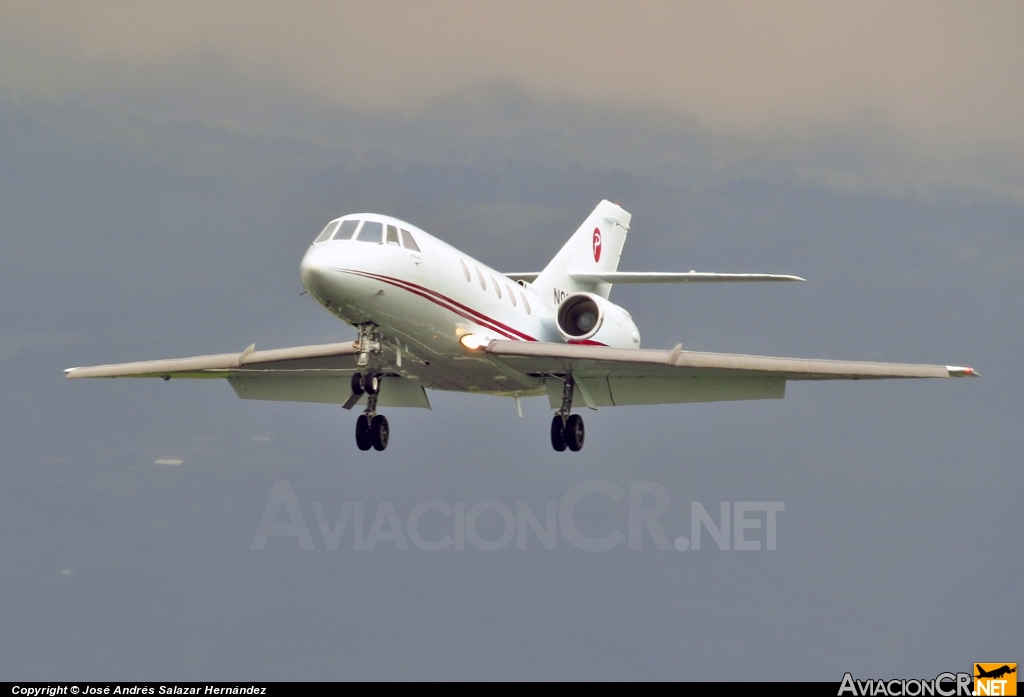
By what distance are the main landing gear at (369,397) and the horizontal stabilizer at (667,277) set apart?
13.7 feet

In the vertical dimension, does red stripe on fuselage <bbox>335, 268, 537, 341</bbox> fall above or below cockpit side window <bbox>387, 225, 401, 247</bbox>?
below

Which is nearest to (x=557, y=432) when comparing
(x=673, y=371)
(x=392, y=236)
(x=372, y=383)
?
(x=673, y=371)

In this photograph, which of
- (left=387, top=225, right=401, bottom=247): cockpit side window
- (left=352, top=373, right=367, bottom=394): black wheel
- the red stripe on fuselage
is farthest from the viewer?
(left=352, top=373, right=367, bottom=394): black wheel

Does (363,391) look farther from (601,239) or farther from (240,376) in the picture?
(601,239)

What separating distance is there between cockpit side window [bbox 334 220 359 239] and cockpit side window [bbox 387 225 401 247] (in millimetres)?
532

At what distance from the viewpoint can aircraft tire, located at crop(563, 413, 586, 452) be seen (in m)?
27.3

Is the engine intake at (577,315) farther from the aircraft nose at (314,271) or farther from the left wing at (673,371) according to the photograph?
the aircraft nose at (314,271)

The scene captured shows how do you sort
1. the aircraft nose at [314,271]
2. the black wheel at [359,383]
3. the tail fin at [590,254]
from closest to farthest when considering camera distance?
the aircraft nose at [314,271]
the black wheel at [359,383]
the tail fin at [590,254]

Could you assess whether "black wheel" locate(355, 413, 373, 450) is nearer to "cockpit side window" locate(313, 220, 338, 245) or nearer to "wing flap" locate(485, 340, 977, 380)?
"wing flap" locate(485, 340, 977, 380)

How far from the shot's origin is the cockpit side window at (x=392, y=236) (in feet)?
75.4

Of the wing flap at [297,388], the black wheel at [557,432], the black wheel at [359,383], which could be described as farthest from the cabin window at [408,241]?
the wing flap at [297,388]

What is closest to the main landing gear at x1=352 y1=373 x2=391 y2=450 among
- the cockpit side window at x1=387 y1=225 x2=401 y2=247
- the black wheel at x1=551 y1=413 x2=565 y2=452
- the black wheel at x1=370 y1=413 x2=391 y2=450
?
the black wheel at x1=370 y1=413 x2=391 y2=450

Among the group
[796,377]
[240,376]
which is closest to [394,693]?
[240,376]

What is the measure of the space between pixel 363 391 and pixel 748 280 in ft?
26.1
